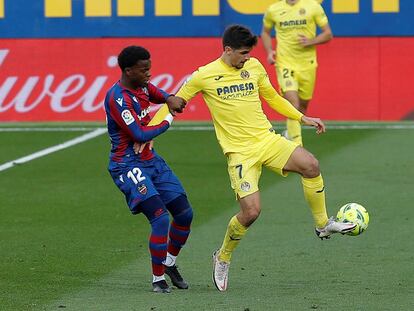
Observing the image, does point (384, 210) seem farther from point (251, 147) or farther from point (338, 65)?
point (338, 65)

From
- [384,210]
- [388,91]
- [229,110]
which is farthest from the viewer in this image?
[388,91]

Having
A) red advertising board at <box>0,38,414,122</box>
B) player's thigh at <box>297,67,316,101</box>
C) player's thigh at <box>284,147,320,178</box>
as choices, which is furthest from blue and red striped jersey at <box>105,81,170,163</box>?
red advertising board at <box>0,38,414,122</box>

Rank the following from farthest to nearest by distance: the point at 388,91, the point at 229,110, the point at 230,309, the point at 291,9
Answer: the point at 388,91, the point at 291,9, the point at 229,110, the point at 230,309

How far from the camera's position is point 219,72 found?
10617 millimetres

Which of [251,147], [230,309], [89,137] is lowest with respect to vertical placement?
[89,137]

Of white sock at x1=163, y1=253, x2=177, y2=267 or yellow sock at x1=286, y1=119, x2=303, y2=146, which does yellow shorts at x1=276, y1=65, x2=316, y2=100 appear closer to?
yellow sock at x1=286, y1=119, x2=303, y2=146

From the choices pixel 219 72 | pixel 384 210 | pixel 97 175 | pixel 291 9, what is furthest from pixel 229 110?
pixel 291 9

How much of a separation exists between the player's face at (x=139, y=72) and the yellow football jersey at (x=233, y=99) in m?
0.56

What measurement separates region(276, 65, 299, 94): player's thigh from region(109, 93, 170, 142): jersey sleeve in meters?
9.00

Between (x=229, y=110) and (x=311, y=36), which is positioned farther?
(x=311, y=36)

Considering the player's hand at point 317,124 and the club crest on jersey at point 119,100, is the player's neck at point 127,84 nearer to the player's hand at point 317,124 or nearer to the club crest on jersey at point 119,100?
the club crest on jersey at point 119,100

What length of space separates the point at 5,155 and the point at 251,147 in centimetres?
960

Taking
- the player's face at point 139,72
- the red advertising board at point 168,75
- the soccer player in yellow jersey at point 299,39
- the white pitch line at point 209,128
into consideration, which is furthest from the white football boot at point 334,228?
the red advertising board at point 168,75

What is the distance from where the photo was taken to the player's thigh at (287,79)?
19000 millimetres
